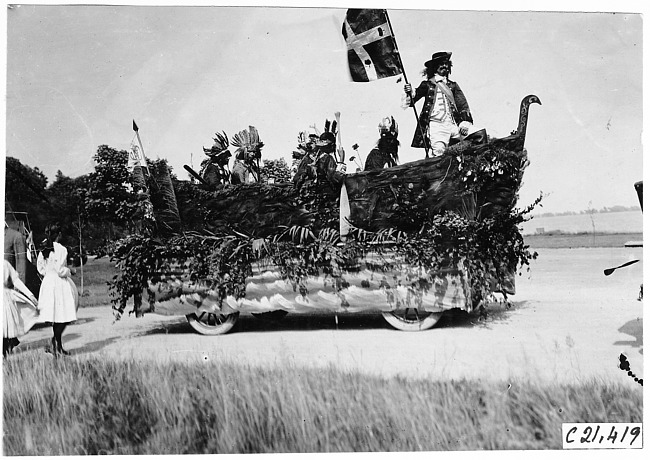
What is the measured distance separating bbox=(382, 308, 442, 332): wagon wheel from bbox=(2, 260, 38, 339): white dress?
2.77m

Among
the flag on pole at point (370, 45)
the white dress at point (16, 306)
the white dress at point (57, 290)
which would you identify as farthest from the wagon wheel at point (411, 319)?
the white dress at point (16, 306)

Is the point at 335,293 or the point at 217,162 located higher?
the point at 217,162

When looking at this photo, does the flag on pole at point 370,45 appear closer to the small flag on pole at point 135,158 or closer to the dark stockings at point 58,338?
the small flag on pole at point 135,158

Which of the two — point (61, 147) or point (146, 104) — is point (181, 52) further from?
point (61, 147)

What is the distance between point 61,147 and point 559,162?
13.0 ft

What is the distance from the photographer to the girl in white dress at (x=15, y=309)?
16.1 feet

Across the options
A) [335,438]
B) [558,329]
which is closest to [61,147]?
[335,438]

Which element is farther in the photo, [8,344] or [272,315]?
[272,315]

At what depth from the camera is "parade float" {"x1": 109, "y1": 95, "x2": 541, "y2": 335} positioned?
16.1 feet

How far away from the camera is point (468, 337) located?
4.92 metres

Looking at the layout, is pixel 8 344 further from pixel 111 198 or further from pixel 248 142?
pixel 248 142

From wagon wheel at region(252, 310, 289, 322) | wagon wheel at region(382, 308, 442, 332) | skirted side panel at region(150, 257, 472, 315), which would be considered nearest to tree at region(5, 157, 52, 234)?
skirted side panel at region(150, 257, 472, 315)

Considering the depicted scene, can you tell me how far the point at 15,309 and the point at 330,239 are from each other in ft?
8.25

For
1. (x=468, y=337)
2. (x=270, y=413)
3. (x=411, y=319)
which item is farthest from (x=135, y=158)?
(x=468, y=337)
